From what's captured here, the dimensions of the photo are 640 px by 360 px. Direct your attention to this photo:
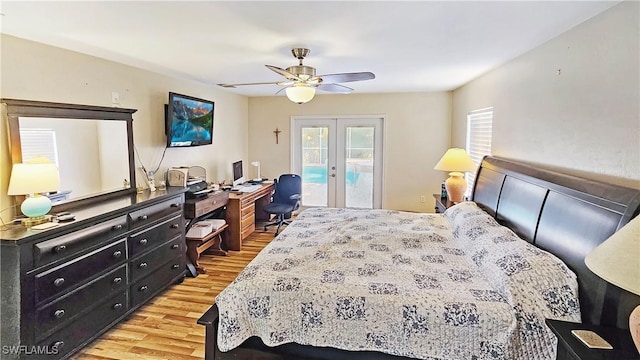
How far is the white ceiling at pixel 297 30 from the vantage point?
77.6 inches

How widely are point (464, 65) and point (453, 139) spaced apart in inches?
92.1

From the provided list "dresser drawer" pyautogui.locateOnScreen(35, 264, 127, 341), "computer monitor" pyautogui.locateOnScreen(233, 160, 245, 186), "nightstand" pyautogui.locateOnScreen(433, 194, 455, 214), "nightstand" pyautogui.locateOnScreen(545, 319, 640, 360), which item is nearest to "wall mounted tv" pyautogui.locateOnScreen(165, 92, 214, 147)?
"computer monitor" pyautogui.locateOnScreen(233, 160, 245, 186)

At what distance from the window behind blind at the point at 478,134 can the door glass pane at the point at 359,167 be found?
1.83m

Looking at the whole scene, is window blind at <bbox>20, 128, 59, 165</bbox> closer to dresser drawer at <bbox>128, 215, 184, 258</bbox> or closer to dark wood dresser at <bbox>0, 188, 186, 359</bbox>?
dark wood dresser at <bbox>0, 188, 186, 359</bbox>

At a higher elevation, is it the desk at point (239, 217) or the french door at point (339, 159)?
the french door at point (339, 159)

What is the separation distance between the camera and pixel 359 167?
6430 millimetres

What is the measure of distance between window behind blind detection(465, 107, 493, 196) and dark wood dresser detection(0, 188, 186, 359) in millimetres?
3461

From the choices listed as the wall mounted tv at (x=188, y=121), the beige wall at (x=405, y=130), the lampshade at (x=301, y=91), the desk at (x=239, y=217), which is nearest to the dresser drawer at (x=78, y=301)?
the wall mounted tv at (x=188, y=121)

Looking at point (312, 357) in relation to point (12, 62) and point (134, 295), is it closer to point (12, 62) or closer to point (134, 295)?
point (134, 295)

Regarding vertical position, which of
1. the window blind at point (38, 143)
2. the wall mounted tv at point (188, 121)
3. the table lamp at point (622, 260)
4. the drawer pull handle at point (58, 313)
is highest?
the wall mounted tv at point (188, 121)

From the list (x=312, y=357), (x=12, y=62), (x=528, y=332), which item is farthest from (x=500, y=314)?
(x=12, y=62)

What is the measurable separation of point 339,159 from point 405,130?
1.30m

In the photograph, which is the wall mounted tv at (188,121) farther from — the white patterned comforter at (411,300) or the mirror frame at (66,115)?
the white patterned comforter at (411,300)

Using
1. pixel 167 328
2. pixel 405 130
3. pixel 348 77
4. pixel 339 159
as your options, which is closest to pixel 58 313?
pixel 167 328
